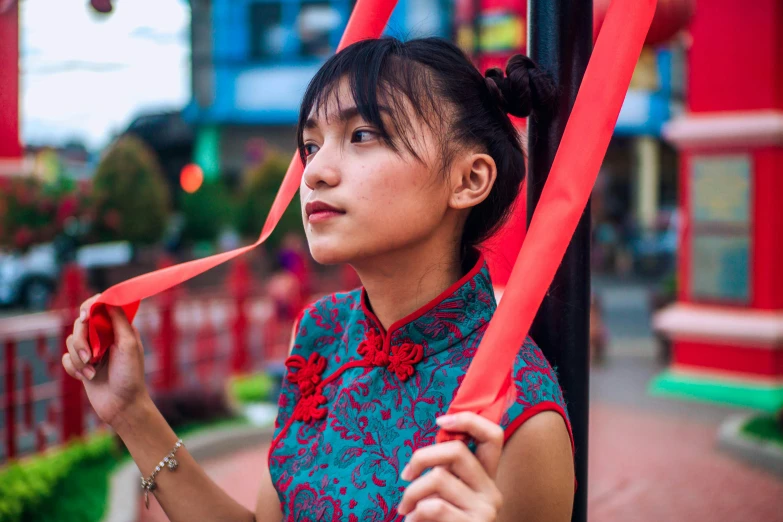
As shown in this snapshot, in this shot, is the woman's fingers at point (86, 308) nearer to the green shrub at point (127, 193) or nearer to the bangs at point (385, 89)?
the bangs at point (385, 89)

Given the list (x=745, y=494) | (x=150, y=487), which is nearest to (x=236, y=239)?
(x=745, y=494)

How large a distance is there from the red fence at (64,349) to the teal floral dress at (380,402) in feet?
11.5

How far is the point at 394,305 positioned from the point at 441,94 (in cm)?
37

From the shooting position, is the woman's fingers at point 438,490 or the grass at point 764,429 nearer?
the woman's fingers at point 438,490

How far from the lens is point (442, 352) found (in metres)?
1.32

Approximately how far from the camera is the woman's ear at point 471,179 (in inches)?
52.1

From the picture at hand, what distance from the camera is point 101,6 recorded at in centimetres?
166

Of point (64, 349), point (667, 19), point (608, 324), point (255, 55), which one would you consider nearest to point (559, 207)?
point (667, 19)

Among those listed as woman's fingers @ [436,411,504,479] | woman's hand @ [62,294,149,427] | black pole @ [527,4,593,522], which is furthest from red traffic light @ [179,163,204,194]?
woman's fingers @ [436,411,504,479]

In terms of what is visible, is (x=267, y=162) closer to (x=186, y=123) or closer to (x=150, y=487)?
(x=186, y=123)

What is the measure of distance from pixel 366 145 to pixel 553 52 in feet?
1.27

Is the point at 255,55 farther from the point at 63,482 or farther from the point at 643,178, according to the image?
the point at 63,482

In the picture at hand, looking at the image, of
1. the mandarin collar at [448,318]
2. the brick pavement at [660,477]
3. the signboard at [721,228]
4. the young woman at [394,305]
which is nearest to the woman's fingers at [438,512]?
the young woman at [394,305]

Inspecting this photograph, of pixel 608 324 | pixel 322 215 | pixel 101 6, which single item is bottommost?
pixel 608 324
